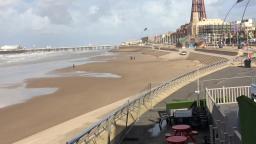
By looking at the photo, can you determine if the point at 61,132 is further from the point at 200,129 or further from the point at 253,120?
the point at 253,120


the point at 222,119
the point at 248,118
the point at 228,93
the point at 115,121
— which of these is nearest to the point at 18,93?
the point at 228,93

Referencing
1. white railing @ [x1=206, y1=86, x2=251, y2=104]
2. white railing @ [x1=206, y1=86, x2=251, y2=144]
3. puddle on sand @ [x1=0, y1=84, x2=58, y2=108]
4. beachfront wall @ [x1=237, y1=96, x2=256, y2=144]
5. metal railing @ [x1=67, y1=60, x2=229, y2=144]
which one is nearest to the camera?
beachfront wall @ [x1=237, y1=96, x2=256, y2=144]

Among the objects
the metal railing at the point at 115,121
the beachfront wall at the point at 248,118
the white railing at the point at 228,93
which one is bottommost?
the metal railing at the point at 115,121

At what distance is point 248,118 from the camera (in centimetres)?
560

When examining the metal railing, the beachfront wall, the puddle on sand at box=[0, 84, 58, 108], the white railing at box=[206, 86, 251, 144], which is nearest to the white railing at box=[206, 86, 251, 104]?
the white railing at box=[206, 86, 251, 144]

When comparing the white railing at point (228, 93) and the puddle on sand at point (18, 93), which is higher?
the white railing at point (228, 93)

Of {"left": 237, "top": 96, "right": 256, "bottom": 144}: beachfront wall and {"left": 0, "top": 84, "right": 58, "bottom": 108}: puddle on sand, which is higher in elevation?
{"left": 237, "top": 96, "right": 256, "bottom": 144}: beachfront wall

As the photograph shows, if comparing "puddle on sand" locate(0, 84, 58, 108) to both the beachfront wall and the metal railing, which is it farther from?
the beachfront wall

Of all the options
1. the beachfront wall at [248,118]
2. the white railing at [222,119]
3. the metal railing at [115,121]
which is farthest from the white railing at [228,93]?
the beachfront wall at [248,118]

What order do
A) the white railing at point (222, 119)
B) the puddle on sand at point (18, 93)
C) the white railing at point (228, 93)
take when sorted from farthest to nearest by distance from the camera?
the puddle on sand at point (18, 93)
the white railing at point (228, 93)
the white railing at point (222, 119)

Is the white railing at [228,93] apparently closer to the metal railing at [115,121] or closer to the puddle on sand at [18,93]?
the metal railing at [115,121]

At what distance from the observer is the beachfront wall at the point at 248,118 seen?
536 centimetres

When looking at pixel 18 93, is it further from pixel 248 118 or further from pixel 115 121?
pixel 248 118

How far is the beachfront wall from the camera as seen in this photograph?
536 centimetres
